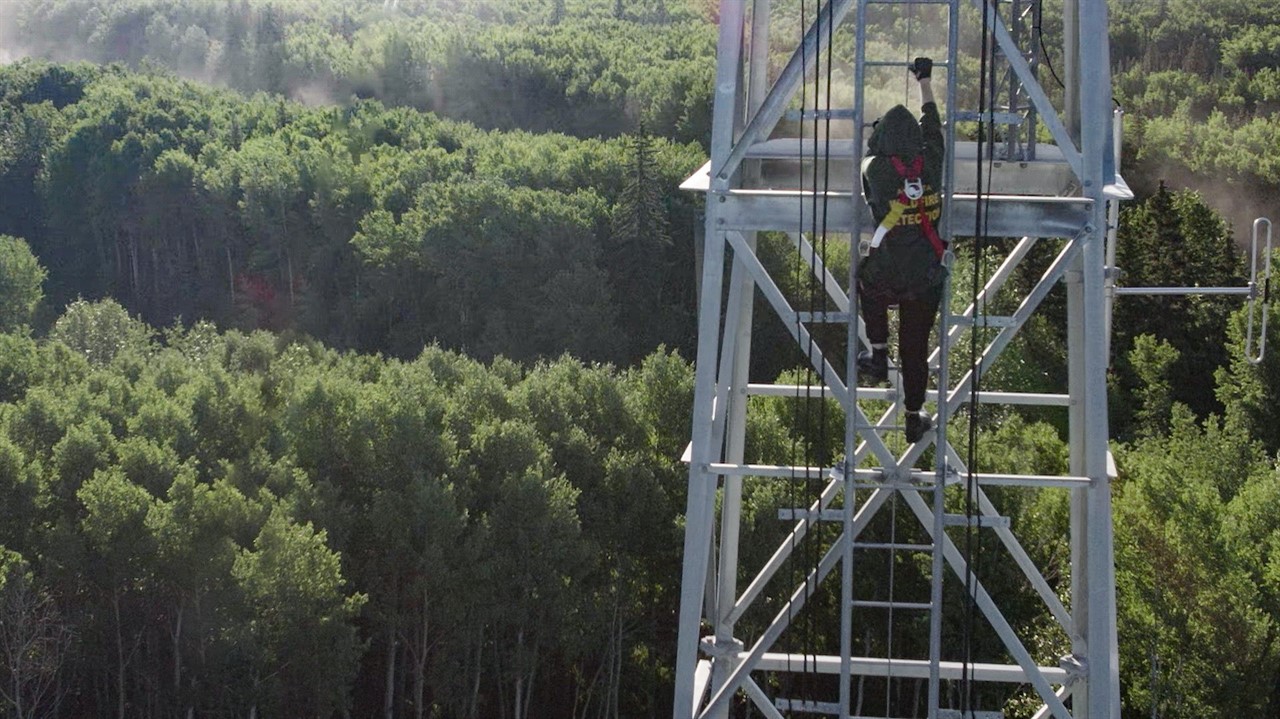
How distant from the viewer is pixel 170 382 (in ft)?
133

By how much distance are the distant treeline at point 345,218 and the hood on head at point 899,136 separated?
1817 inches

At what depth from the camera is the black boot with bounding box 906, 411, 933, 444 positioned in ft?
35.5

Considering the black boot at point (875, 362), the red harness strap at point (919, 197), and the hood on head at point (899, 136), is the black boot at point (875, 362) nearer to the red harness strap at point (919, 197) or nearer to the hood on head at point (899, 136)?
the red harness strap at point (919, 197)

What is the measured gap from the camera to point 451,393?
39812mm

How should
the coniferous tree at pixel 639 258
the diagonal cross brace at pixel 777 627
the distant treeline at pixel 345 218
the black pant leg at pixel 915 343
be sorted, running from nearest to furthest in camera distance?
the black pant leg at pixel 915 343 → the diagonal cross brace at pixel 777 627 → the coniferous tree at pixel 639 258 → the distant treeline at pixel 345 218

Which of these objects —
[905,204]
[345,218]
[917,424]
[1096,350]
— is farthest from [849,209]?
[345,218]

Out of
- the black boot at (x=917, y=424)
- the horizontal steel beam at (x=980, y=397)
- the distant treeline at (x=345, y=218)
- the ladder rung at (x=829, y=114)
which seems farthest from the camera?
the distant treeline at (x=345, y=218)

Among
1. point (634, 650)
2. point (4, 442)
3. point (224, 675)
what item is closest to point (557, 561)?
point (634, 650)

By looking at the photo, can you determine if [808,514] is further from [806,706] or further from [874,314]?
[806,706]

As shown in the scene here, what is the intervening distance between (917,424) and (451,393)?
2977cm

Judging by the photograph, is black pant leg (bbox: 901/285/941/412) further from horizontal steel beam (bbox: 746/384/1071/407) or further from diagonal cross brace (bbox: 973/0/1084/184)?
diagonal cross brace (bbox: 973/0/1084/184)

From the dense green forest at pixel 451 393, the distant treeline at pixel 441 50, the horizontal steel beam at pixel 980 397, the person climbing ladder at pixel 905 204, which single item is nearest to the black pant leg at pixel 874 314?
the person climbing ladder at pixel 905 204

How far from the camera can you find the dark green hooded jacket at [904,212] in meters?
10.2

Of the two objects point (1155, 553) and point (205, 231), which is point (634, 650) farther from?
point (205, 231)
